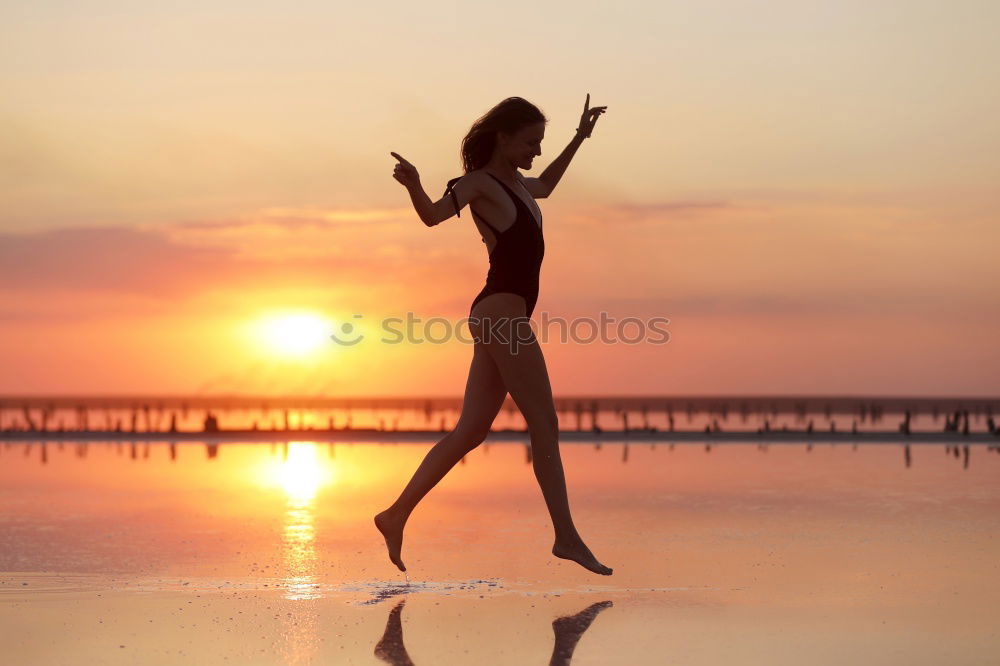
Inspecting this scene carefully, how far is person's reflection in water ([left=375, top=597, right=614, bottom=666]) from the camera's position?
5148 mm

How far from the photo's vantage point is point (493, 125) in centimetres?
698

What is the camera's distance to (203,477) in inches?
666

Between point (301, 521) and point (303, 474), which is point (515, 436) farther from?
point (301, 521)

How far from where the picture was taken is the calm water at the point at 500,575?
5422 millimetres

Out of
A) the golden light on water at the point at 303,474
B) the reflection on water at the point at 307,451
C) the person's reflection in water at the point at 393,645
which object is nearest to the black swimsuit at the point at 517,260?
the person's reflection in water at the point at 393,645

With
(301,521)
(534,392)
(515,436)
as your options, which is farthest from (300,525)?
(515,436)

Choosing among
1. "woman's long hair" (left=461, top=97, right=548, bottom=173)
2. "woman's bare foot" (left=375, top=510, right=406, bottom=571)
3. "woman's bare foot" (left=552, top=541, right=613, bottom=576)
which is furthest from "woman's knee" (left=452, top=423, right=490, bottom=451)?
"woman's long hair" (left=461, top=97, right=548, bottom=173)

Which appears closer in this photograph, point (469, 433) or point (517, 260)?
point (517, 260)

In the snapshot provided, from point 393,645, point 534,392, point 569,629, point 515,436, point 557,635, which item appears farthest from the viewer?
point 515,436

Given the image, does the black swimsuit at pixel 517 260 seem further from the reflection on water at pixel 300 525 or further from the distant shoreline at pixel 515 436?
the distant shoreline at pixel 515 436

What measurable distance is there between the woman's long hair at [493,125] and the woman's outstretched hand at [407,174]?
66 centimetres

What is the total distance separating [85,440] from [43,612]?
27012mm

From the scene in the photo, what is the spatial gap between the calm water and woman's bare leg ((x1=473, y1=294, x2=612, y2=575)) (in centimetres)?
28

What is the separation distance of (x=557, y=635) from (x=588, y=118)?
326 centimetres
